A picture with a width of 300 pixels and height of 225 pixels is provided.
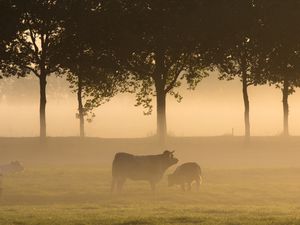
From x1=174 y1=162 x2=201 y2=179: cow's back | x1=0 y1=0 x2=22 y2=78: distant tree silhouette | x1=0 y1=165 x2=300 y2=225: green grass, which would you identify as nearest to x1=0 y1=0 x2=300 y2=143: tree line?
x1=0 y1=0 x2=22 y2=78: distant tree silhouette

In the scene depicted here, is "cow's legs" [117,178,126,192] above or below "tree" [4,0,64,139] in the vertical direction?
below

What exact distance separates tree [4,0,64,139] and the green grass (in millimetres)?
15131

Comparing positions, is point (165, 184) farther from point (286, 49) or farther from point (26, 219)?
point (286, 49)

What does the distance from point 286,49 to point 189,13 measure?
8.20m

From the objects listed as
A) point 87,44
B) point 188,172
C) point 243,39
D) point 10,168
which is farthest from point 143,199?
point 87,44

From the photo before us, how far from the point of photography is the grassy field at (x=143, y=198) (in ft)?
82.3

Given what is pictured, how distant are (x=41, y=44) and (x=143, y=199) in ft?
118

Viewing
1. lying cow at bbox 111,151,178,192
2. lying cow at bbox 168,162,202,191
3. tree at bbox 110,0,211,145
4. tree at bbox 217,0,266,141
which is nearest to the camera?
lying cow at bbox 111,151,178,192

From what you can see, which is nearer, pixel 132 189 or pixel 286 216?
pixel 286 216

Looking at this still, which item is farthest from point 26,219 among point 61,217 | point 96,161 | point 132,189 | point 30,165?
point 96,161

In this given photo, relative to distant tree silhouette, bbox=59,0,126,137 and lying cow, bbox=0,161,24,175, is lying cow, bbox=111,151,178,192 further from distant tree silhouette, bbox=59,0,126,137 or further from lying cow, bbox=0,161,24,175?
distant tree silhouette, bbox=59,0,126,137

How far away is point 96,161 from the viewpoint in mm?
61219

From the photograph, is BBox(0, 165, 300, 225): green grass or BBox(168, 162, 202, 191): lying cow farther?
BBox(168, 162, 202, 191): lying cow

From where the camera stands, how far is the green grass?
2498 cm
